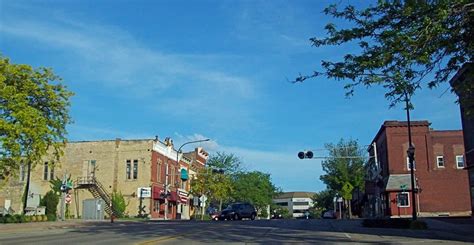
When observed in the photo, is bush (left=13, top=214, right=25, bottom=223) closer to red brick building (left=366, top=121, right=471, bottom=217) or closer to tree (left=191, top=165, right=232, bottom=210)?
red brick building (left=366, top=121, right=471, bottom=217)

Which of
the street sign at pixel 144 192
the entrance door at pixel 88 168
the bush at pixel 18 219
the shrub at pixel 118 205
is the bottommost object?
the bush at pixel 18 219

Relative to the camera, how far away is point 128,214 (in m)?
63.2

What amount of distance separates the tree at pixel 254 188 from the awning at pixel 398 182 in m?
42.3

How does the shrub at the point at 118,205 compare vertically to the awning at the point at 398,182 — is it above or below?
below

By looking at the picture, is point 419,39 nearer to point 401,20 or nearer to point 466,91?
point 401,20

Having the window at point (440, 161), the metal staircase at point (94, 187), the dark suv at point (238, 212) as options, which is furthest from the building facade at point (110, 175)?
the window at point (440, 161)

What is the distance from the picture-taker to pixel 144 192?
62688mm

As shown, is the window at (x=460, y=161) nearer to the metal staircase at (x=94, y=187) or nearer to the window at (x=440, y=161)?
the window at (x=440, y=161)

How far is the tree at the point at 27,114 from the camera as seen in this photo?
35.9m

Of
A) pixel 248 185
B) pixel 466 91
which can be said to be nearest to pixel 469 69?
pixel 466 91

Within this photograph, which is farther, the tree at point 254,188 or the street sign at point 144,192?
the tree at point 254,188

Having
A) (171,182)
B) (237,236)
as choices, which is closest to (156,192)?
(171,182)

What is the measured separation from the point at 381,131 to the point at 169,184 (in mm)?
27692

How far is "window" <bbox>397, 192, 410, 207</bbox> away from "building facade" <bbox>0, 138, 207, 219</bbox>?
25178 mm
